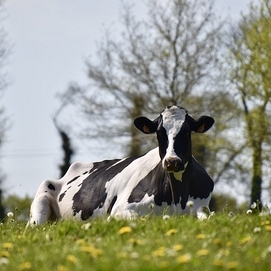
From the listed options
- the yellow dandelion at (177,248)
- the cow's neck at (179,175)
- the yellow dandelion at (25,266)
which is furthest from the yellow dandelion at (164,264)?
the cow's neck at (179,175)

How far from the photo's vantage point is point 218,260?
5777 mm

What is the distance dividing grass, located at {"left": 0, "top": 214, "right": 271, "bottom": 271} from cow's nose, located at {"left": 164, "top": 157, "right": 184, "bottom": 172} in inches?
98.4

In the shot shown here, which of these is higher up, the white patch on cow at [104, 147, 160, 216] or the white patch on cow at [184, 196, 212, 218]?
the white patch on cow at [104, 147, 160, 216]

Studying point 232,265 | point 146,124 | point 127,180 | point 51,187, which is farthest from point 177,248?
point 51,187

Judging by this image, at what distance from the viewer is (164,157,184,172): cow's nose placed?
11070 millimetres

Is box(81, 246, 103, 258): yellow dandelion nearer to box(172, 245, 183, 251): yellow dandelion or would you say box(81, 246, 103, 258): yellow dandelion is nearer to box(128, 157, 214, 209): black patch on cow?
box(172, 245, 183, 251): yellow dandelion

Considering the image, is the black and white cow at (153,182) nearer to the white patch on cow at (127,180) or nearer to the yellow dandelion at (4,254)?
the white patch on cow at (127,180)

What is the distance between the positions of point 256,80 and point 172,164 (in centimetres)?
2216

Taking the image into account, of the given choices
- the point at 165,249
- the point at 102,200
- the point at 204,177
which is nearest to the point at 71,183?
the point at 102,200

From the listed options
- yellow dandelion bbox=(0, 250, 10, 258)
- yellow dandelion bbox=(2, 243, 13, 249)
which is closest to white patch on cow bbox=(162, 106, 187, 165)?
yellow dandelion bbox=(2, 243, 13, 249)

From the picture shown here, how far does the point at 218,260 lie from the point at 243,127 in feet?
93.1

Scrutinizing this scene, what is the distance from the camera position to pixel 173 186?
12.0m

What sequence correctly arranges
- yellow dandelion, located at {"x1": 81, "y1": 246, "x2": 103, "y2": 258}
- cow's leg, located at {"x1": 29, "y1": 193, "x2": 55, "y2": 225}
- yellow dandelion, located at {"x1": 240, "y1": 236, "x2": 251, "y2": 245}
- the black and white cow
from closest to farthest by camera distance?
yellow dandelion, located at {"x1": 81, "y1": 246, "x2": 103, "y2": 258}
yellow dandelion, located at {"x1": 240, "y1": 236, "x2": 251, "y2": 245}
the black and white cow
cow's leg, located at {"x1": 29, "y1": 193, "x2": 55, "y2": 225}

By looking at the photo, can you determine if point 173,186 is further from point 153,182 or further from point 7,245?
point 7,245
